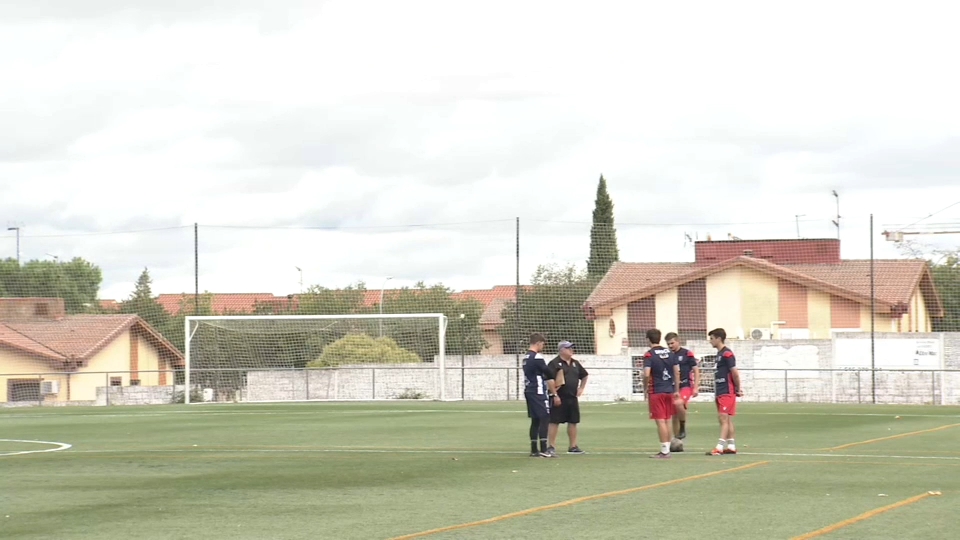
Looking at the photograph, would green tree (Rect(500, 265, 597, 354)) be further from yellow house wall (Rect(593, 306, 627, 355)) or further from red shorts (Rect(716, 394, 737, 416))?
red shorts (Rect(716, 394, 737, 416))

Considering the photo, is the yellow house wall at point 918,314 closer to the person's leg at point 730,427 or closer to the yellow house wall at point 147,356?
the yellow house wall at point 147,356

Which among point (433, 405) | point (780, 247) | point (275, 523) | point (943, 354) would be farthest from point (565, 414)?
point (780, 247)

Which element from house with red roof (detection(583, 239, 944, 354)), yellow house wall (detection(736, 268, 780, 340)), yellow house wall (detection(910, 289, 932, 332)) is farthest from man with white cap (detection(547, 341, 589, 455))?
yellow house wall (detection(736, 268, 780, 340))

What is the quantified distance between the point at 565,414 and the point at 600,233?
108ft

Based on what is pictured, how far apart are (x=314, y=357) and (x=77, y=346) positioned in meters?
12.4

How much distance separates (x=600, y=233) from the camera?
170ft

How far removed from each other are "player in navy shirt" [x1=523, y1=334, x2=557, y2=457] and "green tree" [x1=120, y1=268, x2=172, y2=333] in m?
36.2

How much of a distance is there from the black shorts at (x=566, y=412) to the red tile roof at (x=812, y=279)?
27836 millimetres

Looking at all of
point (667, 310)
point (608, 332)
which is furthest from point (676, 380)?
point (667, 310)

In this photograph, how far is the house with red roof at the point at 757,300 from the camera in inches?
1868

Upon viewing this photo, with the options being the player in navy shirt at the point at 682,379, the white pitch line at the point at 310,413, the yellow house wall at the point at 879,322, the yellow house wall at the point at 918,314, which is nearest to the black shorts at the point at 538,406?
the player in navy shirt at the point at 682,379

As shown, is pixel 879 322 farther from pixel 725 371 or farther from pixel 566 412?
pixel 566 412

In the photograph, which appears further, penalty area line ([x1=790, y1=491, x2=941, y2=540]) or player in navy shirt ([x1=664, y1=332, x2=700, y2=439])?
player in navy shirt ([x1=664, y1=332, x2=700, y2=439])

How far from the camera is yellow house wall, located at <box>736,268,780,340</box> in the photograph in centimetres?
5134
